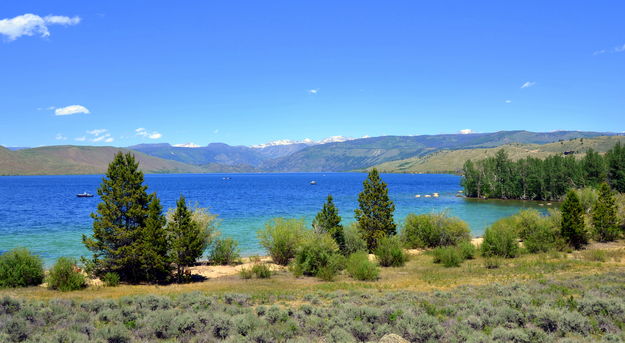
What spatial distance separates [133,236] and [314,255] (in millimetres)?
15583

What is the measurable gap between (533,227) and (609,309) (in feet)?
106

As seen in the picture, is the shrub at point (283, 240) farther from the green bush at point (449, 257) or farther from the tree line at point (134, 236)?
the green bush at point (449, 257)

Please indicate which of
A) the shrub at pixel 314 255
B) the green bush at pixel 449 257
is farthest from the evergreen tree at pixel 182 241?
the green bush at pixel 449 257

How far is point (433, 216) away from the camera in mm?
46875

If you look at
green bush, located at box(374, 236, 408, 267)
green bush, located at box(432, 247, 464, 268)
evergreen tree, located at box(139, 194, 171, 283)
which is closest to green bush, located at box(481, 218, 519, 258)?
green bush, located at box(432, 247, 464, 268)

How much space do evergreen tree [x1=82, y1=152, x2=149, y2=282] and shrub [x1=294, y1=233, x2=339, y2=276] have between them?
13713 mm

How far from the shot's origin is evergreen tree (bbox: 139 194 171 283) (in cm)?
2998

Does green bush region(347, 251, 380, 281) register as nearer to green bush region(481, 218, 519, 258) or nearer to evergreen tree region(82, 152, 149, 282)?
green bush region(481, 218, 519, 258)

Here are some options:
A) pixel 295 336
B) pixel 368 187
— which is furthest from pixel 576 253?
A: pixel 295 336

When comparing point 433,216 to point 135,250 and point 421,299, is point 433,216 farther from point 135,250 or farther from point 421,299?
point 135,250

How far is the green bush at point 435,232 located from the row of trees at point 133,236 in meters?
27.1

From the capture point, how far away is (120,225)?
102ft

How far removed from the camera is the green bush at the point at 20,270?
27.6 metres

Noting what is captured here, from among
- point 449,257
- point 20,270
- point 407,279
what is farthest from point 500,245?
point 20,270
